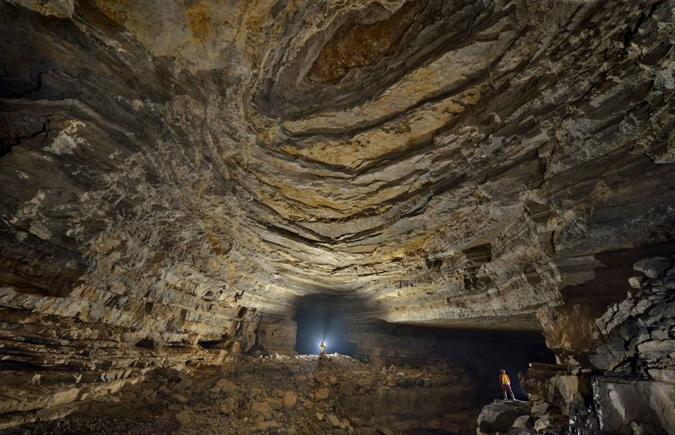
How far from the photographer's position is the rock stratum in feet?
8.55

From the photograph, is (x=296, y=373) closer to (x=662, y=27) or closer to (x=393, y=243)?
(x=393, y=243)

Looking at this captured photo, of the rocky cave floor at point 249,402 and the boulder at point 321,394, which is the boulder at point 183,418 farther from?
the boulder at point 321,394

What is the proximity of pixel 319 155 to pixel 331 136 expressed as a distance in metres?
0.38

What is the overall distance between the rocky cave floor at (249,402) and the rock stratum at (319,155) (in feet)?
1.17

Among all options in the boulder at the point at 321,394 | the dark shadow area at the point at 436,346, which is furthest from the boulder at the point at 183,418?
the dark shadow area at the point at 436,346

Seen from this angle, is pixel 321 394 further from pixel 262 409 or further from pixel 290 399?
pixel 262 409

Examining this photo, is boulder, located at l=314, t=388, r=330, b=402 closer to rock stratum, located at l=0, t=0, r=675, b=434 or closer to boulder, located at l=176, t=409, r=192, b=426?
boulder, located at l=176, t=409, r=192, b=426

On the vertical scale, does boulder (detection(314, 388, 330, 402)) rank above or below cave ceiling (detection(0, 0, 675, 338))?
below

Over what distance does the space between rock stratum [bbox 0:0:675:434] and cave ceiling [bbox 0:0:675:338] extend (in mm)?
20

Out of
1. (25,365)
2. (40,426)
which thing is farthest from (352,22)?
(40,426)

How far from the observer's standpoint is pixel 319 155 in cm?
414

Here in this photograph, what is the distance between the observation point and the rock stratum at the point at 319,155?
2.61m

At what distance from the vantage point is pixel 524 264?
174 inches

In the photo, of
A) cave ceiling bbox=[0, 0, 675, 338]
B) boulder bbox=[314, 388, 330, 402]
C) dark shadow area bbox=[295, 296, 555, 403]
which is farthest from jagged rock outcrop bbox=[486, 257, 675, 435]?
dark shadow area bbox=[295, 296, 555, 403]
